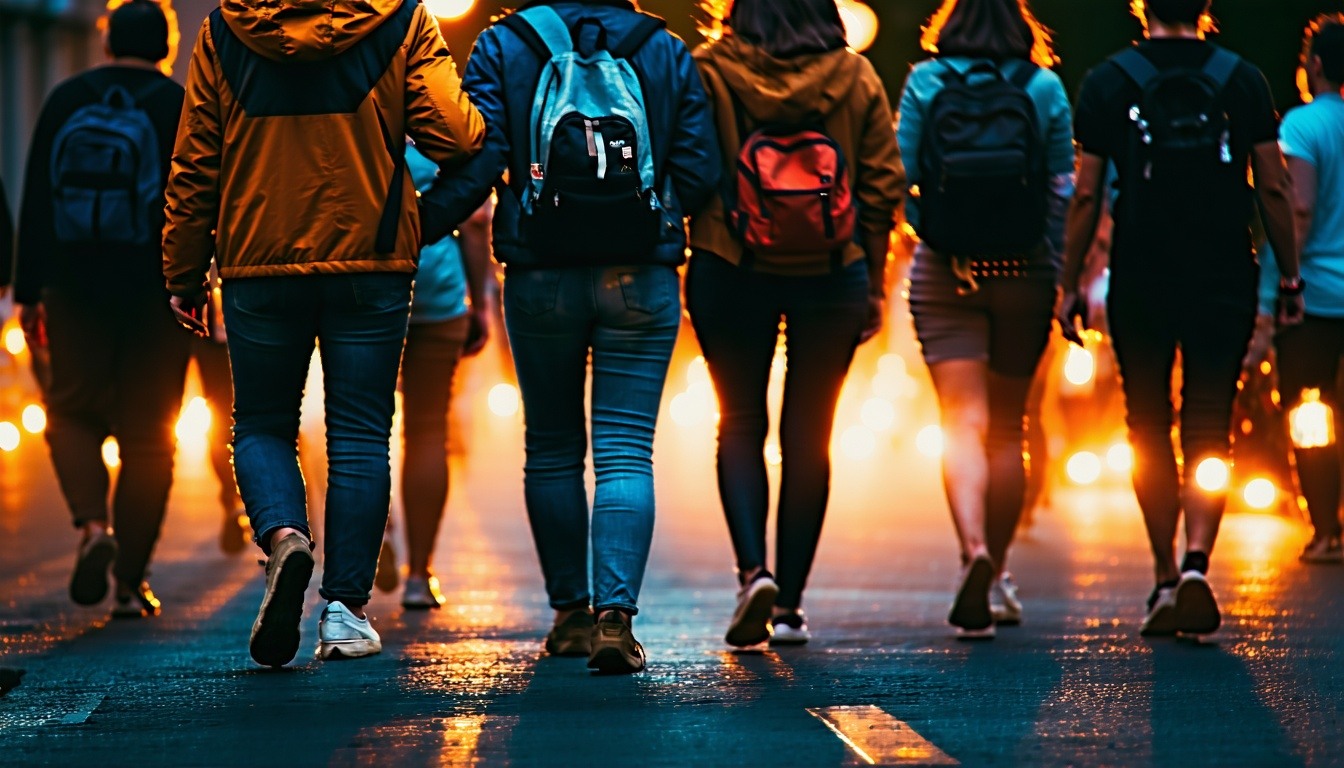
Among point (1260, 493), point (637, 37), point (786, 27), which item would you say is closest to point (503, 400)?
point (1260, 493)

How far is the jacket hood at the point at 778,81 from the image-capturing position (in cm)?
696

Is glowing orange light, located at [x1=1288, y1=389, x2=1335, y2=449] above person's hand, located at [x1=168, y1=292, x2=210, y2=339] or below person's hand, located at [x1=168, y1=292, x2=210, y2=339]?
below

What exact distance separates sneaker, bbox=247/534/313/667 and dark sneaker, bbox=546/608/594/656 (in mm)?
954

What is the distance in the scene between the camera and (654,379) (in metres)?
6.55

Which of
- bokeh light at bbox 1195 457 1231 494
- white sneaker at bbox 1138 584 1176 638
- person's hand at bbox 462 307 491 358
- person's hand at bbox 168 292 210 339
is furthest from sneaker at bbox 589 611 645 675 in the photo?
person's hand at bbox 462 307 491 358

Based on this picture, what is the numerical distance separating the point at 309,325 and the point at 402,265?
11.5 inches

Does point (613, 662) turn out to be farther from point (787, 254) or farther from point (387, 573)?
point (387, 573)

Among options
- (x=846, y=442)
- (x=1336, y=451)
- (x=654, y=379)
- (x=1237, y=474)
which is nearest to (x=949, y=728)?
(x=654, y=379)

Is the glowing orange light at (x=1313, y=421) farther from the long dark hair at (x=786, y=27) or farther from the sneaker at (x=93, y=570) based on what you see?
the sneaker at (x=93, y=570)

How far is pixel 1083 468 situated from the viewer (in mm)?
15961

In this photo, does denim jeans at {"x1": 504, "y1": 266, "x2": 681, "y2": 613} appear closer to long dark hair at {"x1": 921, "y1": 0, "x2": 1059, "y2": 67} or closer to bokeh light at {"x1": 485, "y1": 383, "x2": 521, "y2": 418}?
long dark hair at {"x1": 921, "y1": 0, "x2": 1059, "y2": 67}

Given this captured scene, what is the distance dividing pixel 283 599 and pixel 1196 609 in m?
2.68

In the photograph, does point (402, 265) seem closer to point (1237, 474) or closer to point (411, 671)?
point (411, 671)

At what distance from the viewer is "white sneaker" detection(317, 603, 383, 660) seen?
6.08 meters
